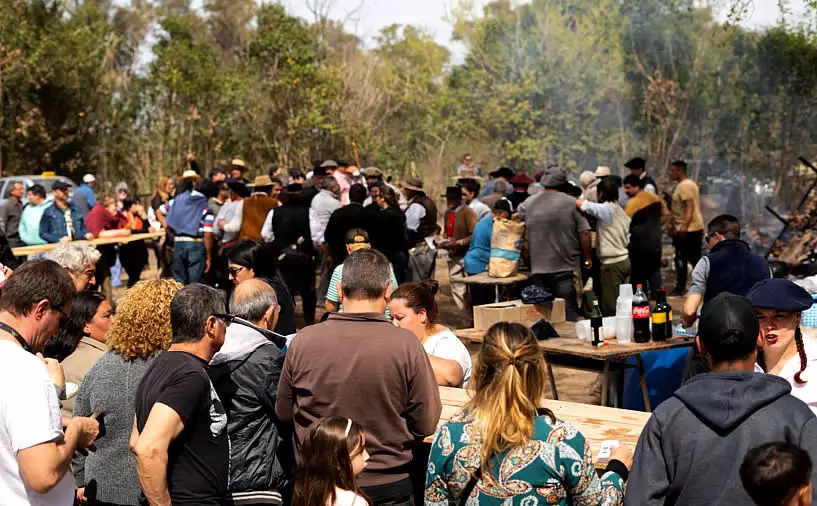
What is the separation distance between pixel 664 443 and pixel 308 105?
73.1ft

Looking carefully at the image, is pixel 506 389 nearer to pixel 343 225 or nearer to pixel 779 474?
pixel 779 474

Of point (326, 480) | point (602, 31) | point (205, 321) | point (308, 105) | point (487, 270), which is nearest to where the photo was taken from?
point (326, 480)

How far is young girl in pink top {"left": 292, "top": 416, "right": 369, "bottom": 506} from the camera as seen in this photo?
326 cm

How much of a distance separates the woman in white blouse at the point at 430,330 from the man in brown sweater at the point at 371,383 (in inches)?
38.4

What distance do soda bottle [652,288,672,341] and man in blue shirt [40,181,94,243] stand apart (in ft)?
26.2

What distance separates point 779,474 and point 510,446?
0.77m

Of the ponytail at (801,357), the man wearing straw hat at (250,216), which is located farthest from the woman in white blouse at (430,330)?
the man wearing straw hat at (250,216)

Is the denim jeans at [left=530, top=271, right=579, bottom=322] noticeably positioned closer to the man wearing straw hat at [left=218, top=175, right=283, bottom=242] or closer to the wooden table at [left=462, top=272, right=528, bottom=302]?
the wooden table at [left=462, top=272, right=528, bottom=302]

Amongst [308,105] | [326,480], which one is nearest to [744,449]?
[326,480]

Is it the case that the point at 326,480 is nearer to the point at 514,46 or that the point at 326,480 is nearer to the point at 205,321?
the point at 205,321

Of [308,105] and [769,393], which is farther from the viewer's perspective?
[308,105]

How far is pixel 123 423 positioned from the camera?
4.02 m

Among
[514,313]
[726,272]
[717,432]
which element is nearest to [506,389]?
[717,432]

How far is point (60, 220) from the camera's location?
40.3 ft
